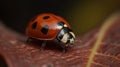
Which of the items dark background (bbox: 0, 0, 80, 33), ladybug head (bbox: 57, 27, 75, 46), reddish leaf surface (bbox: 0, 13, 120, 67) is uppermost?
dark background (bbox: 0, 0, 80, 33)

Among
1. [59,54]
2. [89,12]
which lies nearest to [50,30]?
[59,54]

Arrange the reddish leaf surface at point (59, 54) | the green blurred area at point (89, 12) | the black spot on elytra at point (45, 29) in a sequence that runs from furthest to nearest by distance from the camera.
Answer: the green blurred area at point (89, 12) → the black spot on elytra at point (45, 29) → the reddish leaf surface at point (59, 54)

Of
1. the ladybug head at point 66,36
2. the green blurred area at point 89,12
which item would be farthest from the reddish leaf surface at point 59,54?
the green blurred area at point 89,12

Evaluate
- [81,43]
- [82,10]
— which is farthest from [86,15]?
[81,43]

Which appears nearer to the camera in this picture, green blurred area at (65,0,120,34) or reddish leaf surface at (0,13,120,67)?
reddish leaf surface at (0,13,120,67)

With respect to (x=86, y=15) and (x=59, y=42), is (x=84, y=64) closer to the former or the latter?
(x=59, y=42)

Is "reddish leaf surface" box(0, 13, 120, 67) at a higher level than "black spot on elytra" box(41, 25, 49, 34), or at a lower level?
lower

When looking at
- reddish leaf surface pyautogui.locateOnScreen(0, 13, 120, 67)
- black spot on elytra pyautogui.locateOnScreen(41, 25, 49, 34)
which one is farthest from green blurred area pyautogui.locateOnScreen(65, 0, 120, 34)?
black spot on elytra pyautogui.locateOnScreen(41, 25, 49, 34)

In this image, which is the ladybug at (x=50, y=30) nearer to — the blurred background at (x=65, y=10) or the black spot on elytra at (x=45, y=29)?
the black spot on elytra at (x=45, y=29)

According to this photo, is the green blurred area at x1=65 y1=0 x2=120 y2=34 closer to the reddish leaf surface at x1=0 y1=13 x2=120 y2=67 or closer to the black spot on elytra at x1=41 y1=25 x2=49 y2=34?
the reddish leaf surface at x1=0 y1=13 x2=120 y2=67
